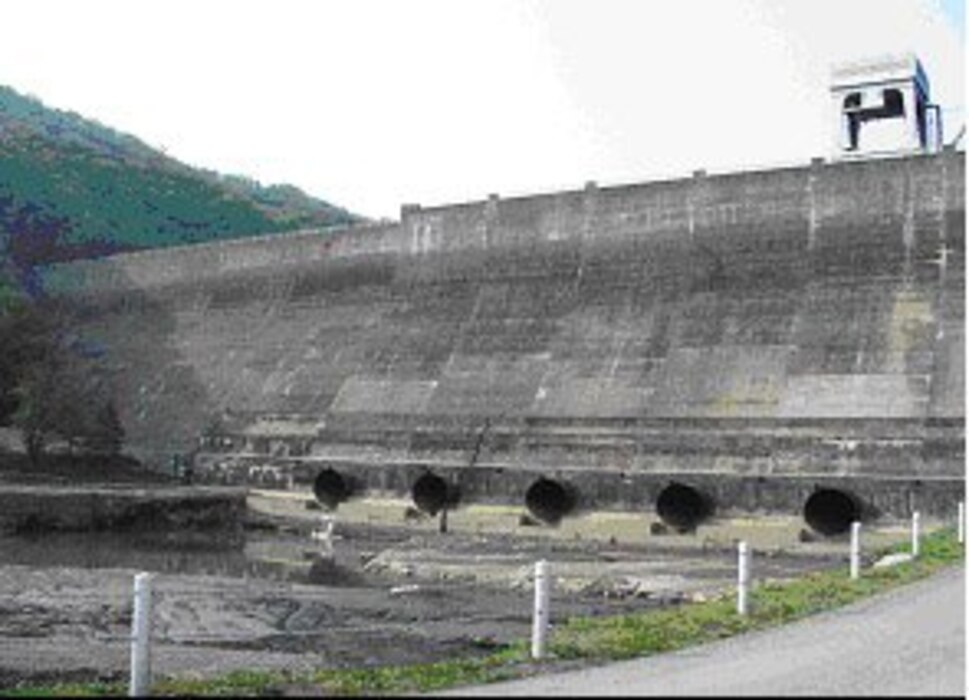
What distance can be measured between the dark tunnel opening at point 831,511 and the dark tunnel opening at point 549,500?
4.88 m

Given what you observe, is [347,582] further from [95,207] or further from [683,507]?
[95,207]

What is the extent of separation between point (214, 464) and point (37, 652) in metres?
23.3

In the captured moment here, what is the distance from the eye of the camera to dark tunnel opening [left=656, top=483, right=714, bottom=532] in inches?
975

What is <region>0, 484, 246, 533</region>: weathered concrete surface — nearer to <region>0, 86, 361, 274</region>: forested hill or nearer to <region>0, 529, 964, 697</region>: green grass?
<region>0, 529, 964, 697</region>: green grass

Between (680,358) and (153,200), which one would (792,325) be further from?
(153,200)

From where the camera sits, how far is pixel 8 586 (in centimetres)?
1603

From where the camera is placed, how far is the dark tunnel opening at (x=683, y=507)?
2477 cm

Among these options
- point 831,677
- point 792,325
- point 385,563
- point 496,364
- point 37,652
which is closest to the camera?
point 831,677

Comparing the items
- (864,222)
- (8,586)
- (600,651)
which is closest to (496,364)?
(864,222)

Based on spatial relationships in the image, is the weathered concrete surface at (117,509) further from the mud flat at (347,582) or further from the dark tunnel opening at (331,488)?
the dark tunnel opening at (331,488)

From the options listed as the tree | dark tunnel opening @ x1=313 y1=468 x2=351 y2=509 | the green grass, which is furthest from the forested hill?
the green grass

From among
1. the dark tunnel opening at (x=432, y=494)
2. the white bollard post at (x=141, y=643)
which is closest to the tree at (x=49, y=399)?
the dark tunnel opening at (x=432, y=494)

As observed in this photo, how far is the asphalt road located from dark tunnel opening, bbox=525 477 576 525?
1613 centimetres

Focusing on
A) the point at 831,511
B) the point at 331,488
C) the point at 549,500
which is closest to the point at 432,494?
the point at 331,488
